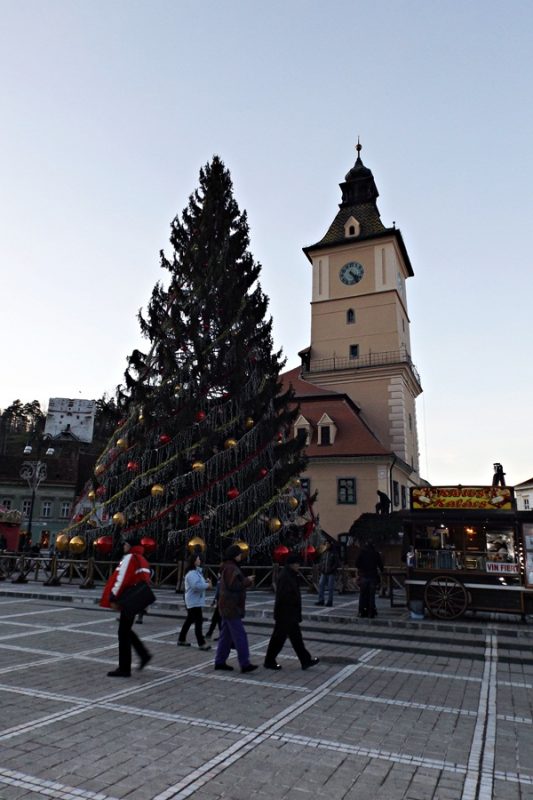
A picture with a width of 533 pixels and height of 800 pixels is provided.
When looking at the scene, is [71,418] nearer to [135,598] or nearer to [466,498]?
[466,498]

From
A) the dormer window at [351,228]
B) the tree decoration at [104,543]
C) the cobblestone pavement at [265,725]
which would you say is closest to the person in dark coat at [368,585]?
the cobblestone pavement at [265,725]

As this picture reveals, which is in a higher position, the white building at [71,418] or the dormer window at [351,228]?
the dormer window at [351,228]

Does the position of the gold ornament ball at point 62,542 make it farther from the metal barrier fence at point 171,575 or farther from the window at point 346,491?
the window at point 346,491

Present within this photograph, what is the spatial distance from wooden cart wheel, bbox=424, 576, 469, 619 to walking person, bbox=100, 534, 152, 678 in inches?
309

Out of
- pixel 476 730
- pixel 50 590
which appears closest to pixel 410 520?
pixel 476 730

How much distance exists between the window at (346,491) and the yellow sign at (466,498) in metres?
19.3

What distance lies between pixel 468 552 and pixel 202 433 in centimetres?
918

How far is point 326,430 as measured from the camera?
115ft

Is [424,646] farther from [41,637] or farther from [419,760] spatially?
[41,637]

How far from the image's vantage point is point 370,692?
21.9 ft

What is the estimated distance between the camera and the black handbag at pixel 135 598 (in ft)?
22.8

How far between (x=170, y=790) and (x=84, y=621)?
8910 mm

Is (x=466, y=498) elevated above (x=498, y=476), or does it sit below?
below

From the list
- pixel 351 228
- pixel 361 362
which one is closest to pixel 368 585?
pixel 361 362
